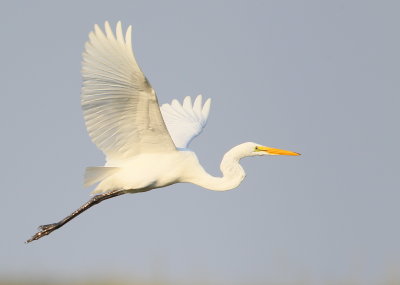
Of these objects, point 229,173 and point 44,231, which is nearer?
point 229,173

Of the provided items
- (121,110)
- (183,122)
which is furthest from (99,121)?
(183,122)

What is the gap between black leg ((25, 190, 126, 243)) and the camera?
12383 mm

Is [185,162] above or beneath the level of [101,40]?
beneath

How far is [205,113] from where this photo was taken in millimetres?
14508

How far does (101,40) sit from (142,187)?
1923 millimetres

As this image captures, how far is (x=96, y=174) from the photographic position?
12.2 meters

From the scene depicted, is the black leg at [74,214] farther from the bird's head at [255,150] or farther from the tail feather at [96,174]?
the bird's head at [255,150]

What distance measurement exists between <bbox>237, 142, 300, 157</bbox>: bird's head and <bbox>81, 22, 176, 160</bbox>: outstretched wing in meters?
0.79

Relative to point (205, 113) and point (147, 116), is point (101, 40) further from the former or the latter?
point (205, 113)

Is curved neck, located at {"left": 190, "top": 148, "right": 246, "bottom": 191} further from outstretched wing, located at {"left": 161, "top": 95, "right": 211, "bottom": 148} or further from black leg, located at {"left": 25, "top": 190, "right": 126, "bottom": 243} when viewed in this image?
outstretched wing, located at {"left": 161, "top": 95, "right": 211, "bottom": 148}

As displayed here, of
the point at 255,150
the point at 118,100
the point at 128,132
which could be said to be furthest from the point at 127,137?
the point at 255,150

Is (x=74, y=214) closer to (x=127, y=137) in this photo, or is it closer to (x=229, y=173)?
(x=127, y=137)

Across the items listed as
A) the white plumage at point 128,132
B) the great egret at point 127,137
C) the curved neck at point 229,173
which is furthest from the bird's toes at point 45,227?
the curved neck at point 229,173

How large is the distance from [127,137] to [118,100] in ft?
2.46
